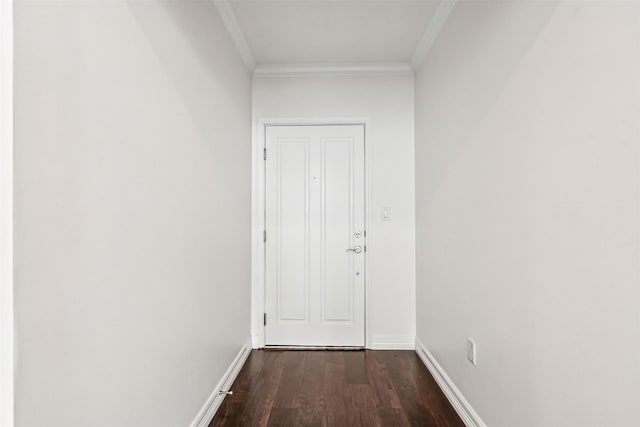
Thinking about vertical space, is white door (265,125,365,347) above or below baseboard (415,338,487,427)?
above

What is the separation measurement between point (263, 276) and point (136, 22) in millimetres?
2215

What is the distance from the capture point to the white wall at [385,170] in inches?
119

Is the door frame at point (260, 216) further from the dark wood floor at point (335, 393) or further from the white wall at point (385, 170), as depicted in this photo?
the dark wood floor at point (335, 393)

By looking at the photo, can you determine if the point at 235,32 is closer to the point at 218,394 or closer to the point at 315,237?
the point at 315,237

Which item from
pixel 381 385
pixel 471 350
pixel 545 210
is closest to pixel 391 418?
pixel 381 385

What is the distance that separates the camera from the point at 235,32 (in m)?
2.40

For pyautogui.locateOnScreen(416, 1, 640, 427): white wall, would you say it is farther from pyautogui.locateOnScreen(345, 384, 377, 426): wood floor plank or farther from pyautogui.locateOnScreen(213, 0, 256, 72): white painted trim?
pyautogui.locateOnScreen(213, 0, 256, 72): white painted trim

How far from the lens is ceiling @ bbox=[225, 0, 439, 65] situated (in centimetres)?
221

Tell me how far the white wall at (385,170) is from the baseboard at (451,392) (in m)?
0.36

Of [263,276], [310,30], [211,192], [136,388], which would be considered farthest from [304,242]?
[136,388]

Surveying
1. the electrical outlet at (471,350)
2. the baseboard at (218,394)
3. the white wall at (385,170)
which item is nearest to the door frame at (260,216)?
the white wall at (385,170)

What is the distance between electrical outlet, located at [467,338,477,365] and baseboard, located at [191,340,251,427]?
147 centimetres

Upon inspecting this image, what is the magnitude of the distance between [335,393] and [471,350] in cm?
91

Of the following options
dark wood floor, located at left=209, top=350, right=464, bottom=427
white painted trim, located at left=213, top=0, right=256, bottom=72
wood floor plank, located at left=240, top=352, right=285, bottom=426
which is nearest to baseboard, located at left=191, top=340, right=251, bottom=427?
dark wood floor, located at left=209, top=350, right=464, bottom=427
